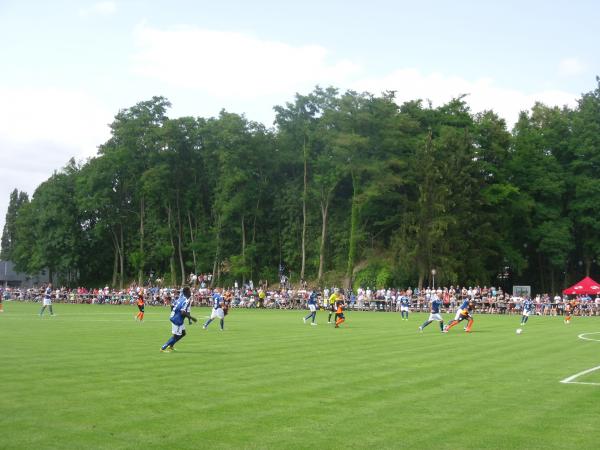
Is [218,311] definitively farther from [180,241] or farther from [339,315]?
[180,241]

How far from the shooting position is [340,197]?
7538cm

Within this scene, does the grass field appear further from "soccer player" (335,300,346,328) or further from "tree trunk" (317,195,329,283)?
"tree trunk" (317,195,329,283)

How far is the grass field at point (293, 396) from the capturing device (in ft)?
31.0

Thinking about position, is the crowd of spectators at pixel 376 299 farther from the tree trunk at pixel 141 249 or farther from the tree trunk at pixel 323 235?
the tree trunk at pixel 141 249

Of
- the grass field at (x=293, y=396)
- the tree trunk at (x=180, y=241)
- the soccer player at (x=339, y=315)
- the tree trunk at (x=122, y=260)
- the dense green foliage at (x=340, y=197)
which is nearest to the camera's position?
the grass field at (x=293, y=396)

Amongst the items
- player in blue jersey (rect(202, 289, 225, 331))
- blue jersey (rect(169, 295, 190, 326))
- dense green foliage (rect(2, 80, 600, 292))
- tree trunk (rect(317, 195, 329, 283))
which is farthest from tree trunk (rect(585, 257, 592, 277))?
blue jersey (rect(169, 295, 190, 326))

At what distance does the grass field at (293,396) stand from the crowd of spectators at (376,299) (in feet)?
100

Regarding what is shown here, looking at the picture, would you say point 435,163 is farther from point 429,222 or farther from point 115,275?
point 115,275

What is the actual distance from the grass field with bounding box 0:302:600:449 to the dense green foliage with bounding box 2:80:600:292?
45.4 meters

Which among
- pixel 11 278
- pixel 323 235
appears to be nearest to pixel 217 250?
pixel 323 235

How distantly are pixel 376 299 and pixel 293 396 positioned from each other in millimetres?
48855

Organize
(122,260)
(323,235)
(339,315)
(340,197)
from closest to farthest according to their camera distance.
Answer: (339,315) → (323,235) → (340,197) → (122,260)

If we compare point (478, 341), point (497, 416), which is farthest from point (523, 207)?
point (497, 416)

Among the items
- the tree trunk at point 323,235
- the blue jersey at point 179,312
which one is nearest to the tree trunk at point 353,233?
the tree trunk at point 323,235
